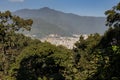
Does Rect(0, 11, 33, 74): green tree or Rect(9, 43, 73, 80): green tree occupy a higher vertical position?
Rect(0, 11, 33, 74): green tree

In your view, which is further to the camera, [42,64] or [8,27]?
[8,27]

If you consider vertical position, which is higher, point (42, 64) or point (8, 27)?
point (8, 27)

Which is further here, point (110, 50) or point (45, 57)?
point (45, 57)

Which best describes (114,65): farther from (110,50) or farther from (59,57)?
(59,57)

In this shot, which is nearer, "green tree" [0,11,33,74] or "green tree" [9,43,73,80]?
"green tree" [9,43,73,80]

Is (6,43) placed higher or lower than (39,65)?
higher

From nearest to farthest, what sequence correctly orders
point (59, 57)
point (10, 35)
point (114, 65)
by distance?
point (114, 65)
point (59, 57)
point (10, 35)

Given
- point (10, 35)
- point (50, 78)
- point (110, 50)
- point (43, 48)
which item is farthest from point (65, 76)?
point (110, 50)

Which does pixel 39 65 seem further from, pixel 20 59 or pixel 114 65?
pixel 114 65

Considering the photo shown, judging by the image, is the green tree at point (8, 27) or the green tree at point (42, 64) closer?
the green tree at point (42, 64)

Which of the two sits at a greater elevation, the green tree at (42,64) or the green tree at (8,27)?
the green tree at (8,27)

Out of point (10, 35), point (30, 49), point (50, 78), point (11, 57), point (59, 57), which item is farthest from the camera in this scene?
point (11, 57)
